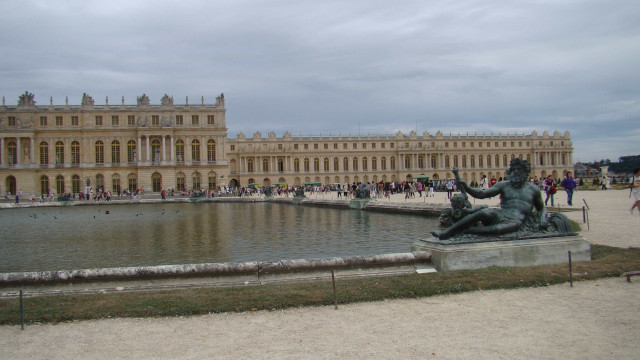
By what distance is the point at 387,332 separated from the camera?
468cm

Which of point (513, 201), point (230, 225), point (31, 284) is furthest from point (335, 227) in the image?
point (31, 284)

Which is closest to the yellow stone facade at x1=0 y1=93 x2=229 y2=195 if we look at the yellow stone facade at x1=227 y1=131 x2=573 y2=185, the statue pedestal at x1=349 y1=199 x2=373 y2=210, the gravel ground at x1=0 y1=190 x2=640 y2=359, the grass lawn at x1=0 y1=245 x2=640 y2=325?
the yellow stone facade at x1=227 y1=131 x2=573 y2=185

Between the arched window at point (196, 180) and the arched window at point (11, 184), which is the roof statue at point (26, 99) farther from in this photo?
the arched window at point (196, 180)

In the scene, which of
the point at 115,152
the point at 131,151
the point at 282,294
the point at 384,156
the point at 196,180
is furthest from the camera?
the point at 384,156

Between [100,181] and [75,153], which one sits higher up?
[75,153]

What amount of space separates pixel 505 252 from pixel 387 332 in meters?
3.47

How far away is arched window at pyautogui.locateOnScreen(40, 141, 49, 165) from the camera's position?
57.4 m

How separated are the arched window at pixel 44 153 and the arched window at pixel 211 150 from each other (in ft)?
60.3

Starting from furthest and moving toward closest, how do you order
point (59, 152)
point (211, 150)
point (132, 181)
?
point (211, 150) → point (132, 181) → point (59, 152)

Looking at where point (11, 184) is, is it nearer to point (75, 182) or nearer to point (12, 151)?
point (12, 151)

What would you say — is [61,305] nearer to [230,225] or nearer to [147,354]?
[147,354]

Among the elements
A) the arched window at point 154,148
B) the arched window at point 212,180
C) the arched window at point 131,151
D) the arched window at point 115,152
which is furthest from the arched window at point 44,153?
the arched window at point 212,180

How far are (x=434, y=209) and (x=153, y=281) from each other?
14.0 metres

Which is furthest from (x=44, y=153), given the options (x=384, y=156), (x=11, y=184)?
(x=384, y=156)
